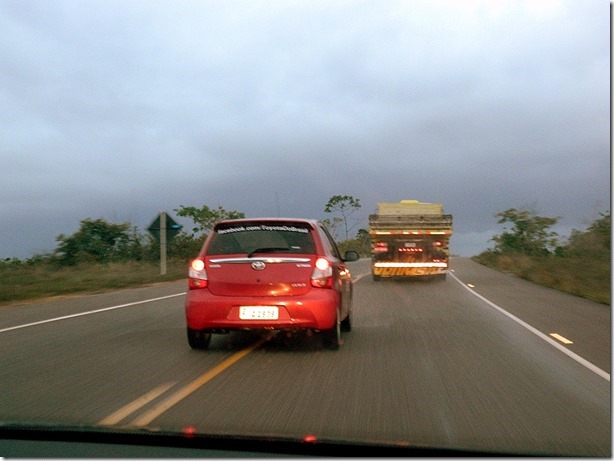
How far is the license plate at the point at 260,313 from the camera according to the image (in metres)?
8.60

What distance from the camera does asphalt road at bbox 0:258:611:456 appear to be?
5445 mm

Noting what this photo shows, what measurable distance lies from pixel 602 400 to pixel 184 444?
157 inches

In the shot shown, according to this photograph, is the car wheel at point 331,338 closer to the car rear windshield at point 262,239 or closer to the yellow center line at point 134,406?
the car rear windshield at point 262,239

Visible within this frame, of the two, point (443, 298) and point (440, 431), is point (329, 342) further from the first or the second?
point (443, 298)

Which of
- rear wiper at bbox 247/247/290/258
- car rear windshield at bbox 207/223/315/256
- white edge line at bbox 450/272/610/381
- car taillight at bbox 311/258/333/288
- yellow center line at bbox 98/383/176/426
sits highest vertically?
car rear windshield at bbox 207/223/315/256

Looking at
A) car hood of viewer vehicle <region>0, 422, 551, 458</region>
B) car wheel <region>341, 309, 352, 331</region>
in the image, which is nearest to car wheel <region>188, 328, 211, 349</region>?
car wheel <region>341, 309, 352, 331</region>

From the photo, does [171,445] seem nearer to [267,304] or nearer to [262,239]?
[267,304]

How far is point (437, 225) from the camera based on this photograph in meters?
26.2

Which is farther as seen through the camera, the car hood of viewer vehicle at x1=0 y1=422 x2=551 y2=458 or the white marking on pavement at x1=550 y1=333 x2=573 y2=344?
the white marking on pavement at x1=550 y1=333 x2=573 y2=344

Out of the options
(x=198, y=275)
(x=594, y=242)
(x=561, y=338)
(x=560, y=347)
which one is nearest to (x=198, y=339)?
(x=198, y=275)

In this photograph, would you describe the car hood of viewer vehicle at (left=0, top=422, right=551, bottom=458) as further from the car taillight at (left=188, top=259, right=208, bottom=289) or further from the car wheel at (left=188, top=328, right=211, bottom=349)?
the car wheel at (left=188, top=328, right=211, bottom=349)

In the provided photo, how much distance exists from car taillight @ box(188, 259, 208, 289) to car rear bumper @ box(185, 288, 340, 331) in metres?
0.16

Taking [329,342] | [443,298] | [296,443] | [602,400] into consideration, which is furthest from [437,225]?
[296,443]

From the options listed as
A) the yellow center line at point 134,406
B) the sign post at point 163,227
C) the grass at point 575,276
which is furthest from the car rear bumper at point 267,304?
the sign post at point 163,227
